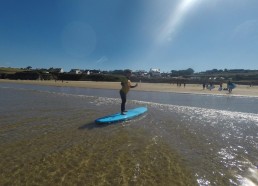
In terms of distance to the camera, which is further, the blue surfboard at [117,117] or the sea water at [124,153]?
the blue surfboard at [117,117]

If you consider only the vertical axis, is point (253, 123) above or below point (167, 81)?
above

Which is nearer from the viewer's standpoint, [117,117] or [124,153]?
[124,153]

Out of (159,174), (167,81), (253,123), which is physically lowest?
(167,81)

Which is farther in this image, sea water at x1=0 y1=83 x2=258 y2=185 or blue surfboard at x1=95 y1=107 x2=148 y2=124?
blue surfboard at x1=95 y1=107 x2=148 y2=124

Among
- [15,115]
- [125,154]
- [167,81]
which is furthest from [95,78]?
[125,154]

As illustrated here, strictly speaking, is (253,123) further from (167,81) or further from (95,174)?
(167,81)

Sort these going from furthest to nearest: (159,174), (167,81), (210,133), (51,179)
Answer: (167,81)
(210,133)
(159,174)
(51,179)

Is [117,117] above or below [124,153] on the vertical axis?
below

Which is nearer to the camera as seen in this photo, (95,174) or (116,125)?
(95,174)

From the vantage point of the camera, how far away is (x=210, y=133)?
11.4m

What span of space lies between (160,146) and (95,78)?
302 feet

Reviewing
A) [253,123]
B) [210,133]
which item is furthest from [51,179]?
[253,123]

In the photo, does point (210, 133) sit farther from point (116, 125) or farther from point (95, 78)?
point (95, 78)

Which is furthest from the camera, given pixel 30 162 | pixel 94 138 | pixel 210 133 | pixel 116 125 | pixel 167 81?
pixel 167 81
